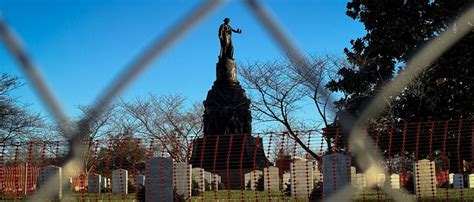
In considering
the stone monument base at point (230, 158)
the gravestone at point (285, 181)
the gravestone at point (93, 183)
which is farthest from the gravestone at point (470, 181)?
the gravestone at point (93, 183)

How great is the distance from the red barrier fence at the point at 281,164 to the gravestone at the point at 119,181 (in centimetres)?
5

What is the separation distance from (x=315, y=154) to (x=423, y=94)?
12.1 feet

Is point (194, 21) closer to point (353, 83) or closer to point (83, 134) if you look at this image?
point (83, 134)

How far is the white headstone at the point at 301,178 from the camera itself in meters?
15.5

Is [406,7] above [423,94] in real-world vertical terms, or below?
above

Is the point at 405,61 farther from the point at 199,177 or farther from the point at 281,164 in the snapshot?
the point at 199,177

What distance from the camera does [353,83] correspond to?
62.0 feet

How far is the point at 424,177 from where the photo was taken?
16.5 metres

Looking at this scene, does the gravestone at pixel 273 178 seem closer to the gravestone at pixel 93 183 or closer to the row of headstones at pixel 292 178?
the row of headstones at pixel 292 178

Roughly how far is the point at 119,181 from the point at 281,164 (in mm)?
6437

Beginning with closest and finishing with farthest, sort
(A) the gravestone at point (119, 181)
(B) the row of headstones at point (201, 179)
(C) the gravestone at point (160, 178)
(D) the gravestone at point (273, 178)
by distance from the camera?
1. (C) the gravestone at point (160, 178)
2. (B) the row of headstones at point (201, 179)
3. (D) the gravestone at point (273, 178)
4. (A) the gravestone at point (119, 181)

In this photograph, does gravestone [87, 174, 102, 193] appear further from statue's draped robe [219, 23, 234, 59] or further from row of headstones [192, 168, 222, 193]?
statue's draped robe [219, 23, 234, 59]

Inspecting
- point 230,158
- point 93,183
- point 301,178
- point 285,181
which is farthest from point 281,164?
point 93,183

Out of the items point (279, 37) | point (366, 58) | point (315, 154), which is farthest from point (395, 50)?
point (279, 37)
